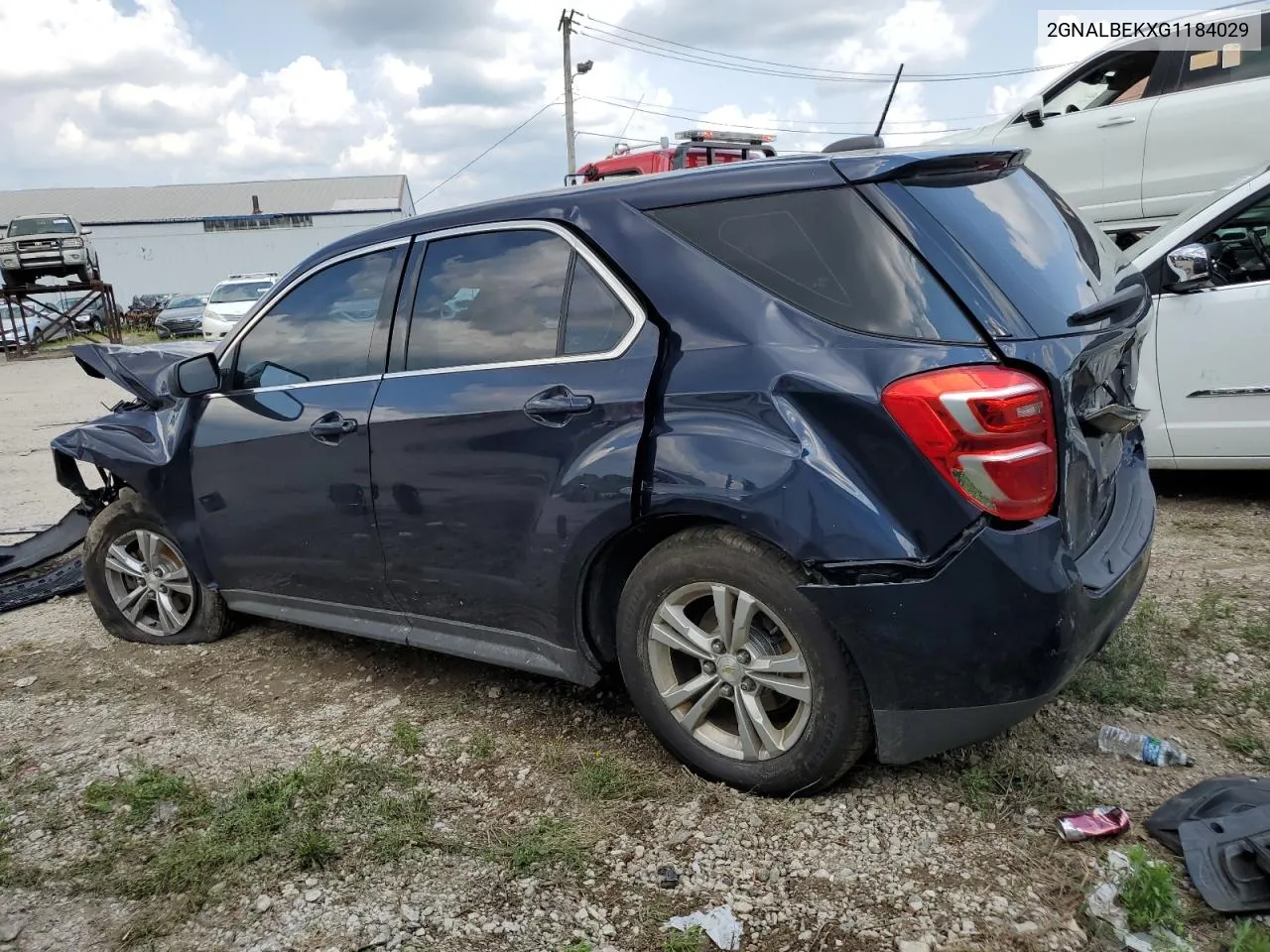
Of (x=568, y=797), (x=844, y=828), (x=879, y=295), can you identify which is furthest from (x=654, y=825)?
(x=879, y=295)

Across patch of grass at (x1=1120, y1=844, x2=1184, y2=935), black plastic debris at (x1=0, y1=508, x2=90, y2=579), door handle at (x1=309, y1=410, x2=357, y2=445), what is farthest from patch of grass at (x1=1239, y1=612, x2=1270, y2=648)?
black plastic debris at (x1=0, y1=508, x2=90, y2=579)

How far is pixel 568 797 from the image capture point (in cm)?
293

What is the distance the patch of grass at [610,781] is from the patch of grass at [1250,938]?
1.44 meters

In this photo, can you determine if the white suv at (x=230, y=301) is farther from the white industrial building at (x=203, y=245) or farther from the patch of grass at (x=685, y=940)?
the white industrial building at (x=203, y=245)

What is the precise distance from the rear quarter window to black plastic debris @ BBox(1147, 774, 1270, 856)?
52.0 inches

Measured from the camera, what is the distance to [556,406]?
9.60 feet

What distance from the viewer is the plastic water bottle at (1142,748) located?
2.90m

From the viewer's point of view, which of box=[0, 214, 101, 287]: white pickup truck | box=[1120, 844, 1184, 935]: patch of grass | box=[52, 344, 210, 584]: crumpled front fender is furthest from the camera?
box=[0, 214, 101, 287]: white pickup truck

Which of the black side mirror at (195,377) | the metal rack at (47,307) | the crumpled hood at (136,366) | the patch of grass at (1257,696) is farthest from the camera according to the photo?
the metal rack at (47,307)

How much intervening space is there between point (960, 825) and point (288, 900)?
1733 millimetres

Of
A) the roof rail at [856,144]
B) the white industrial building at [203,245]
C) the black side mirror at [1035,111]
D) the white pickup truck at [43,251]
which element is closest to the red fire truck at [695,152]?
the black side mirror at [1035,111]

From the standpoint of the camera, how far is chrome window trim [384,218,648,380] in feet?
9.39

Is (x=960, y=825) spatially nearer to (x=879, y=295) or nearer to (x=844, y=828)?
(x=844, y=828)

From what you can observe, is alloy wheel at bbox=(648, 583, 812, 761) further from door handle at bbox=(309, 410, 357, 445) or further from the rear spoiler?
door handle at bbox=(309, 410, 357, 445)
